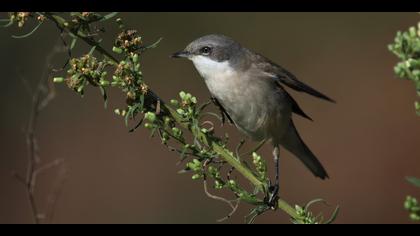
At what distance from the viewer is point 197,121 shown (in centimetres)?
229

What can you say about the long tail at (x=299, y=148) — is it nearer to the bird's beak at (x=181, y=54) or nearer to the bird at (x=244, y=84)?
the bird at (x=244, y=84)

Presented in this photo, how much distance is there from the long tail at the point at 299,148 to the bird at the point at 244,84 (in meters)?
0.39

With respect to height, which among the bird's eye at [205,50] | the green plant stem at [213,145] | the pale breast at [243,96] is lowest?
the pale breast at [243,96]

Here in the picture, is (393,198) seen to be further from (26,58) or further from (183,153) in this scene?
(183,153)

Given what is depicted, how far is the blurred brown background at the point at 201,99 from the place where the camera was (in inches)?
306

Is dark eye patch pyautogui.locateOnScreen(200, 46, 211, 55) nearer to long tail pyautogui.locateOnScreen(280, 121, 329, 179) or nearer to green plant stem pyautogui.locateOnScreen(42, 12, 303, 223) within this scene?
long tail pyautogui.locateOnScreen(280, 121, 329, 179)

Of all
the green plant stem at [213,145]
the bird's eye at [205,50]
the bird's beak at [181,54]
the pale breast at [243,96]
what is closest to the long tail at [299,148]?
the pale breast at [243,96]

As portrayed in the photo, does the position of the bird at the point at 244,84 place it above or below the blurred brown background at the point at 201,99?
above

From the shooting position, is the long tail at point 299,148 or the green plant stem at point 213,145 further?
the long tail at point 299,148

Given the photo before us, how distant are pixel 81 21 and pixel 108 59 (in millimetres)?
174

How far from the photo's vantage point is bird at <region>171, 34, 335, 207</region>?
160 inches

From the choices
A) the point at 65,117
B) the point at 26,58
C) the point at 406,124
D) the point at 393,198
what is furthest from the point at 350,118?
the point at 26,58

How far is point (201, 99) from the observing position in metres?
9.09

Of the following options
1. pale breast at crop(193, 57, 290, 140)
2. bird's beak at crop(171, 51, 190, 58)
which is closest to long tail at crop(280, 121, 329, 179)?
pale breast at crop(193, 57, 290, 140)
